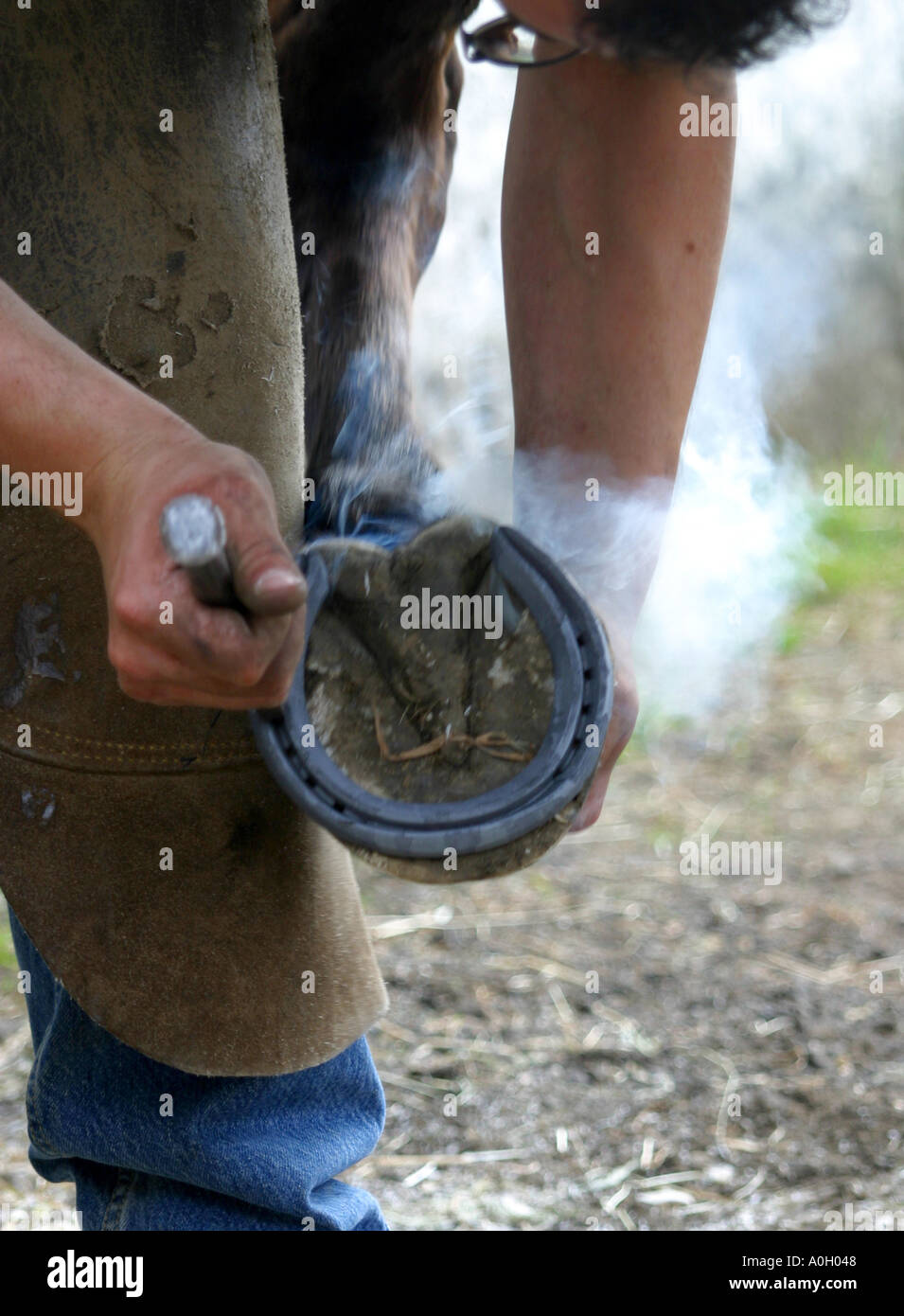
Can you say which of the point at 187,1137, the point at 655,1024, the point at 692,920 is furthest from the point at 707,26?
the point at 692,920

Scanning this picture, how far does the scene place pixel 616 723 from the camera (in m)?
1.04

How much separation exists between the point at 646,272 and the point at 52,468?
0.53 metres

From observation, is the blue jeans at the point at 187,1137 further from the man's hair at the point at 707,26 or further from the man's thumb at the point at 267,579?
the man's hair at the point at 707,26

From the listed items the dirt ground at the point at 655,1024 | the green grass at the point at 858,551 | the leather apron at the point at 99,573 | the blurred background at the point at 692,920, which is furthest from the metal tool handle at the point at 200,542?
the green grass at the point at 858,551

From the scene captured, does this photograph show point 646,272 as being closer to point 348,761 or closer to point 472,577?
point 472,577

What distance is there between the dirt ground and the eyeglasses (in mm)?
1134

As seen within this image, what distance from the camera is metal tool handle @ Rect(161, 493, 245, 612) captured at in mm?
660

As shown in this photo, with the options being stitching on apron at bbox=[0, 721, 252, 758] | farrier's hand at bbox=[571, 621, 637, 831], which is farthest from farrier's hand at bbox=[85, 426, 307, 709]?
farrier's hand at bbox=[571, 621, 637, 831]

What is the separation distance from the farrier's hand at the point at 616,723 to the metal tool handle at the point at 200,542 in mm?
402

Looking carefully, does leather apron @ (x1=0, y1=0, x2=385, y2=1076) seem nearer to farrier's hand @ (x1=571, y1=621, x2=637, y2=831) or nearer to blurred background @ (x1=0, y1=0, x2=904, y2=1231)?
farrier's hand @ (x1=571, y1=621, x2=637, y2=831)

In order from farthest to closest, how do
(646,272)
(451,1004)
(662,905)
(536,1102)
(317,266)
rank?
(662,905) < (451,1004) < (536,1102) < (317,266) < (646,272)

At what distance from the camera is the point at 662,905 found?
7.37ft

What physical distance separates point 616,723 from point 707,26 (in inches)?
18.3

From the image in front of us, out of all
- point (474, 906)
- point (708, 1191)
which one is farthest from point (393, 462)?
point (474, 906)
